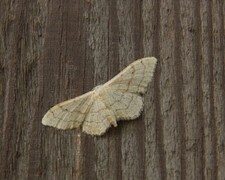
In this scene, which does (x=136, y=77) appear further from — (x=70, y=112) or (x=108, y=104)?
(x=70, y=112)

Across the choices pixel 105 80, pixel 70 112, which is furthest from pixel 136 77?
pixel 70 112

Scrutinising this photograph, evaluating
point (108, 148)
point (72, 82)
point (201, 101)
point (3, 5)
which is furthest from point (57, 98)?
point (201, 101)

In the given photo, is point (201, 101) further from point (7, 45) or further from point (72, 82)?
point (7, 45)

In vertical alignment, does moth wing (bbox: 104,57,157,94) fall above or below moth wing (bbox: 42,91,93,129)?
above

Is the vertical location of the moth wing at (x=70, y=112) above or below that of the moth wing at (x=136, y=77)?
below
